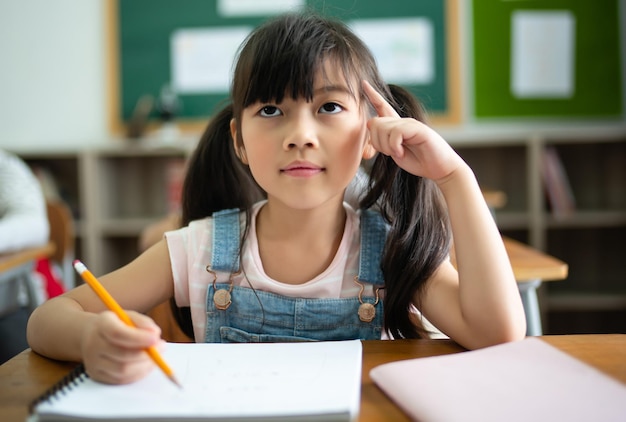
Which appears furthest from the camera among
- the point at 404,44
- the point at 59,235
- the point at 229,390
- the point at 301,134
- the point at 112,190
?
the point at 112,190

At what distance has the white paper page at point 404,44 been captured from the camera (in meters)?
3.89

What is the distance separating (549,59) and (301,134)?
3205 millimetres

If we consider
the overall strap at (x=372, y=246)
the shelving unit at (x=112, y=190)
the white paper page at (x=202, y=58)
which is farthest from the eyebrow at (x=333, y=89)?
the white paper page at (x=202, y=58)

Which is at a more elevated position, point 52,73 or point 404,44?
point 404,44

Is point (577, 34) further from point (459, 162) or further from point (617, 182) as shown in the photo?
point (459, 162)

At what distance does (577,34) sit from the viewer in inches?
148

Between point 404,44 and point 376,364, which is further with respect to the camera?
point 404,44

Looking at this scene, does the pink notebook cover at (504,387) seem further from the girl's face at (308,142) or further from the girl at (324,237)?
the girl's face at (308,142)

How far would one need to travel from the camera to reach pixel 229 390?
65cm

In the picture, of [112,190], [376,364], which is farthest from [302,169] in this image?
[112,190]

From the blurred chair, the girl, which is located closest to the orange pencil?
the girl

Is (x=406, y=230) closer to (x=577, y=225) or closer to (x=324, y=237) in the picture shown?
(x=324, y=237)

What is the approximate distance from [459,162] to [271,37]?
1.08ft

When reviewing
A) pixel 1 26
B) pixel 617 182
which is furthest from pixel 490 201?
pixel 1 26
